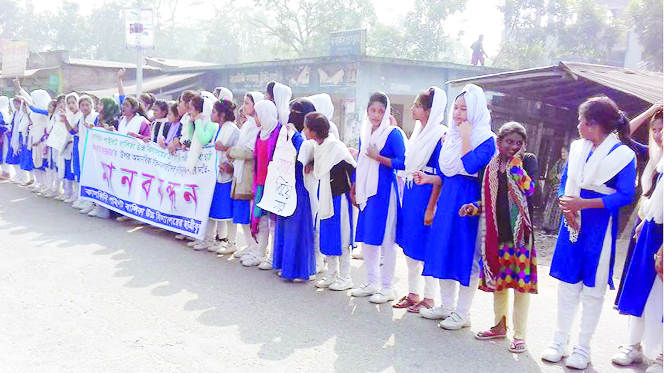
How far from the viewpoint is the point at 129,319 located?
4289 millimetres

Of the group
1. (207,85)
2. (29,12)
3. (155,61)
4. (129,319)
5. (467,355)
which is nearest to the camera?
(467,355)

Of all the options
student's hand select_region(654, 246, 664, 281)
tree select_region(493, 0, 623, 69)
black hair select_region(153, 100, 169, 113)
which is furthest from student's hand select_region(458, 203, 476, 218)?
tree select_region(493, 0, 623, 69)

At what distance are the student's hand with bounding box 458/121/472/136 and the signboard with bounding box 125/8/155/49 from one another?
12.2 metres

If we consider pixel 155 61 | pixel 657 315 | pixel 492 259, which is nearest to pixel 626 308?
pixel 657 315

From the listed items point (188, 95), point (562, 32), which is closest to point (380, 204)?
point (188, 95)

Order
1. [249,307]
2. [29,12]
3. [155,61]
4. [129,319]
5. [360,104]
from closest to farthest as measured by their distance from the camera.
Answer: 1. [129,319]
2. [249,307]
3. [360,104]
4. [155,61]
5. [29,12]

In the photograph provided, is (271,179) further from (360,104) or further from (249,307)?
(360,104)

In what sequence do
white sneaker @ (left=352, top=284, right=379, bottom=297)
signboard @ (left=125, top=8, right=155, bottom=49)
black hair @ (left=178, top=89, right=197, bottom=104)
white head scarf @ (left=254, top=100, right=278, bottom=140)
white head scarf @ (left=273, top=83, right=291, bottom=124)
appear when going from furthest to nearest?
signboard @ (left=125, top=8, right=155, bottom=49)
black hair @ (left=178, top=89, right=197, bottom=104)
white head scarf @ (left=273, top=83, right=291, bottom=124)
white head scarf @ (left=254, top=100, right=278, bottom=140)
white sneaker @ (left=352, top=284, right=379, bottom=297)

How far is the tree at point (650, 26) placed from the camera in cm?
2172

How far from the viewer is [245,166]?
6.00m

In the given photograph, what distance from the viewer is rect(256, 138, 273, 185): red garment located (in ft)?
18.4

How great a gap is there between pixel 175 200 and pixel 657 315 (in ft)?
16.9

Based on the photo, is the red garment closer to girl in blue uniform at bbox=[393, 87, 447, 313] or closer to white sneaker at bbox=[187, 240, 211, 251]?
white sneaker at bbox=[187, 240, 211, 251]

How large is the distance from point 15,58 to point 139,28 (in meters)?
10.7
